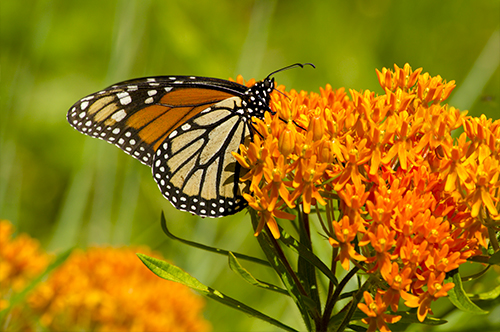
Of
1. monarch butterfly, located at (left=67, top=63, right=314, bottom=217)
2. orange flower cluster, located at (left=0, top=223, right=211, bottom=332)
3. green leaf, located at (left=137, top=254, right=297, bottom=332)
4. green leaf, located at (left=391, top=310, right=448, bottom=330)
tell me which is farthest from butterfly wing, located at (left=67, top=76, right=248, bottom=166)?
green leaf, located at (left=391, top=310, right=448, bottom=330)

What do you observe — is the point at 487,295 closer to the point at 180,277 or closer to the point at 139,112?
the point at 180,277

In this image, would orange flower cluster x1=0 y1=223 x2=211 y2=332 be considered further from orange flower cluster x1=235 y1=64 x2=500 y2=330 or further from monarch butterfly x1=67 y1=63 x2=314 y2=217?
orange flower cluster x1=235 y1=64 x2=500 y2=330

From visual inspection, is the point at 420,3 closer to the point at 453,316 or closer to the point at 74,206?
the point at 453,316

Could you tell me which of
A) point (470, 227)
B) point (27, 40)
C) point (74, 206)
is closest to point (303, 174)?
point (470, 227)

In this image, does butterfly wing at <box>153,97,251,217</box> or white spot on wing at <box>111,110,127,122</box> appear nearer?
butterfly wing at <box>153,97,251,217</box>

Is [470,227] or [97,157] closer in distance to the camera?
[470,227]

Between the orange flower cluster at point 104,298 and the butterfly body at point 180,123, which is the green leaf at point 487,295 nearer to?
the butterfly body at point 180,123
